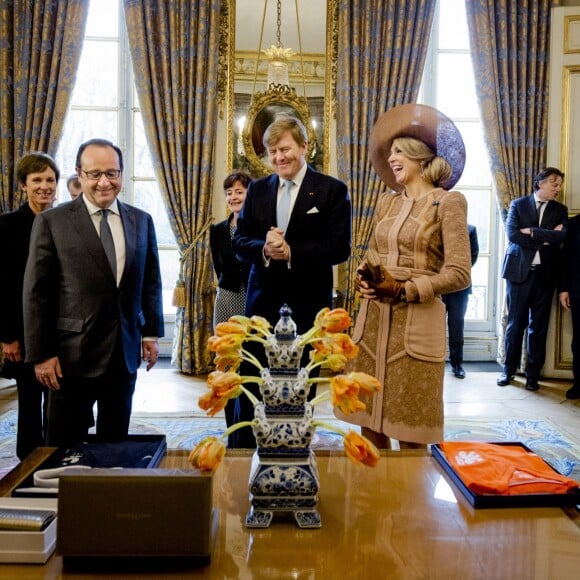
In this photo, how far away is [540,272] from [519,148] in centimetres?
110

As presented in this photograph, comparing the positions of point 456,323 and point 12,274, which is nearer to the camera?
point 12,274

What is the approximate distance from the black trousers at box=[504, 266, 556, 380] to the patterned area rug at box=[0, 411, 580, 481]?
1036 millimetres

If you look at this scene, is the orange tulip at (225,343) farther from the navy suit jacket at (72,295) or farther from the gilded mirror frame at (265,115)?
the gilded mirror frame at (265,115)

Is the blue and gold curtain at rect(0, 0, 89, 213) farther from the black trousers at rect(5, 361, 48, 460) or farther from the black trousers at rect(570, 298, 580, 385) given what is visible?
the black trousers at rect(570, 298, 580, 385)

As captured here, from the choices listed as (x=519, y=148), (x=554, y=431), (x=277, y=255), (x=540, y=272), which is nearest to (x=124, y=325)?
(x=277, y=255)

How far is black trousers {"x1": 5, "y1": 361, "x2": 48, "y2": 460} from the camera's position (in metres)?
2.85

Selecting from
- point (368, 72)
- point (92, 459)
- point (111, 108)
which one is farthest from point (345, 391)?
point (111, 108)

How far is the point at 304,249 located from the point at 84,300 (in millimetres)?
805

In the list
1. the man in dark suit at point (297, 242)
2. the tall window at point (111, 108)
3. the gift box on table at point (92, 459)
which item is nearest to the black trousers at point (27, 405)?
the man in dark suit at point (297, 242)

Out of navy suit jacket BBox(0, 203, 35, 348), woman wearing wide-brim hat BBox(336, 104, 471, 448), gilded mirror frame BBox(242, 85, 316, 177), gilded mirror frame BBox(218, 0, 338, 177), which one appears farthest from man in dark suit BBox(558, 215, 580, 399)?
navy suit jacket BBox(0, 203, 35, 348)

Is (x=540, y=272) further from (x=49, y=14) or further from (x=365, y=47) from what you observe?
(x=49, y=14)

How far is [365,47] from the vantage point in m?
5.45

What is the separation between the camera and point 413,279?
2.12 m

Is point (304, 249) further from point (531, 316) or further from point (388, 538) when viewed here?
point (531, 316)
